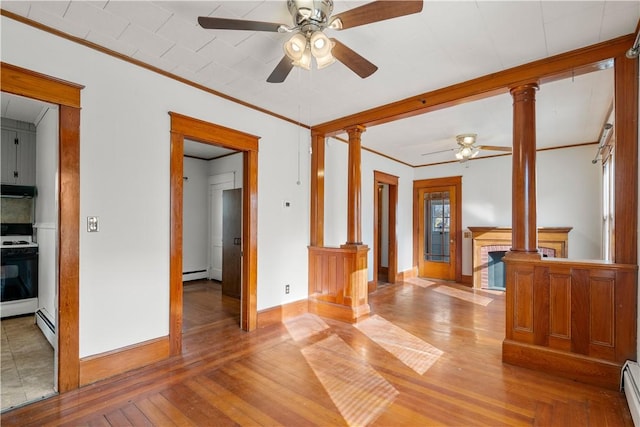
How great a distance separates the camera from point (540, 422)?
6.61 ft

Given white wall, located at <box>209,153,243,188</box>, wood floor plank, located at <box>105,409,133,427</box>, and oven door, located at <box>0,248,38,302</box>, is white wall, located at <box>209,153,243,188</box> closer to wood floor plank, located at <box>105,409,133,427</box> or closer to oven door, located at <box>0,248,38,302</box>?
oven door, located at <box>0,248,38,302</box>

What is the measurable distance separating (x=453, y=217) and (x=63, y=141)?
676cm

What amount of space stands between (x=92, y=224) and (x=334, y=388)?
238cm

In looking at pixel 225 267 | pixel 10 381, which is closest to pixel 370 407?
pixel 10 381

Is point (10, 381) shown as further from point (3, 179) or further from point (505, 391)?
point (505, 391)

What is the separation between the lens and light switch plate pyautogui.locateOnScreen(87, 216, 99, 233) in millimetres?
2520

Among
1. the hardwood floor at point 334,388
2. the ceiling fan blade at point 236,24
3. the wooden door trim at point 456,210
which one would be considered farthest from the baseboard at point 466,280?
the ceiling fan blade at point 236,24

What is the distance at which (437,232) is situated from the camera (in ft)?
23.5

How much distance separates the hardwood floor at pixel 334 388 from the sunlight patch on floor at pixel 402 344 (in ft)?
0.06

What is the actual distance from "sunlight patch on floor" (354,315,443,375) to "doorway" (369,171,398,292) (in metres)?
1.90

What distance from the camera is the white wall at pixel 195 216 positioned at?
21.3ft

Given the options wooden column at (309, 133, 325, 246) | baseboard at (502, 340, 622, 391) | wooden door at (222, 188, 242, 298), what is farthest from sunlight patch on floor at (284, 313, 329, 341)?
baseboard at (502, 340, 622, 391)

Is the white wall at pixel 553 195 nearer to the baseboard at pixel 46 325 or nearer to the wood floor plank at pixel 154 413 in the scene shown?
the wood floor plank at pixel 154 413

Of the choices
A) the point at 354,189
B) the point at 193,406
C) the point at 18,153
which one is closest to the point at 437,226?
the point at 354,189
